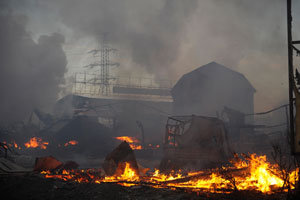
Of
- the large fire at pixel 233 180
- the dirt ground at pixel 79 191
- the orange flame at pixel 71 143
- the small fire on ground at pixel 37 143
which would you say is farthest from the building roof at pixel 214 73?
the dirt ground at pixel 79 191

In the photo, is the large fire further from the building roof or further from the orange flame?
the building roof

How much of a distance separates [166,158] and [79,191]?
608 centimetres

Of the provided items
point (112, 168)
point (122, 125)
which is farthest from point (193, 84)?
point (112, 168)

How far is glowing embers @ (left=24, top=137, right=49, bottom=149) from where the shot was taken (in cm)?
2478

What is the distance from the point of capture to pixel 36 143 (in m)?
25.1

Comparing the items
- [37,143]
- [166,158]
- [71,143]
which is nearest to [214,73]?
[71,143]

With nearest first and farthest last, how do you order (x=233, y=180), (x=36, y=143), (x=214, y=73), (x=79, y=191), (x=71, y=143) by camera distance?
(x=79, y=191)
(x=233, y=180)
(x=36, y=143)
(x=71, y=143)
(x=214, y=73)

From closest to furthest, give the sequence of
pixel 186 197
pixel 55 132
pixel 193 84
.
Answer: pixel 186 197, pixel 55 132, pixel 193 84

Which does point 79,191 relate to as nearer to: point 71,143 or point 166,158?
point 166,158

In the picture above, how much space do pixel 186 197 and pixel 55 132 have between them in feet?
76.5

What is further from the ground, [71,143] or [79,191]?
[71,143]

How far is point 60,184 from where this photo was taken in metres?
8.78

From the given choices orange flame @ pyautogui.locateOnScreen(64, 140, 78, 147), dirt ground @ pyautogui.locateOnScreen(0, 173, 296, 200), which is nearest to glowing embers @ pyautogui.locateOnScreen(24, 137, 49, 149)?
orange flame @ pyautogui.locateOnScreen(64, 140, 78, 147)

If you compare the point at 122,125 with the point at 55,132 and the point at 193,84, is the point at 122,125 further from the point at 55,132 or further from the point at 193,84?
Answer: the point at 193,84
